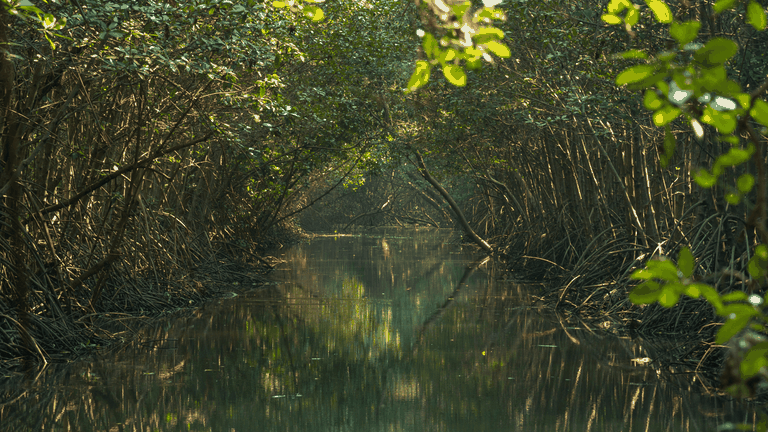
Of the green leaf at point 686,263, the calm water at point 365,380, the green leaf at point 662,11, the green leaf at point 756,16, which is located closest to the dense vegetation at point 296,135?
the green leaf at point 756,16

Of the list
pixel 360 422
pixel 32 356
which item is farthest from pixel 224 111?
pixel 360 422

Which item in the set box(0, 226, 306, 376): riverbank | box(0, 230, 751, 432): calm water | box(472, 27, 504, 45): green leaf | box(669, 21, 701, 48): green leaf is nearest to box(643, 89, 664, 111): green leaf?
box(669, 21, 701, 48): green leaf

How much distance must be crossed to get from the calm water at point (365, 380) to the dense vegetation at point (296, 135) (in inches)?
31.2

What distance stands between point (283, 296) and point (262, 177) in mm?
4379

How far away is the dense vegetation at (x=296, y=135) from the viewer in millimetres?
6090

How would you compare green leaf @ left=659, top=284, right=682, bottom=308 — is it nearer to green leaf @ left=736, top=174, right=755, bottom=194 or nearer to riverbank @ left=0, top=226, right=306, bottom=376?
green leaf @ left=736, top=174, right=755, bottom=194

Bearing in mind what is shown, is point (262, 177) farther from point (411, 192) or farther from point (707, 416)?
point (411, 192)

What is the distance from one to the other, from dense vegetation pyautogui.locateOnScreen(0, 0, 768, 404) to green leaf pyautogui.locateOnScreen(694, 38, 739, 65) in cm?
4

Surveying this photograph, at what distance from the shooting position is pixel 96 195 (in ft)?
27.2

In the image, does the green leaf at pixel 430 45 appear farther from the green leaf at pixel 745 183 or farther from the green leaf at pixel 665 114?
the green leaf at pixel 745 183

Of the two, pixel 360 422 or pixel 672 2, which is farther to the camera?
pixel 672 2

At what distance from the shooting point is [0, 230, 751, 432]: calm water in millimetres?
4699

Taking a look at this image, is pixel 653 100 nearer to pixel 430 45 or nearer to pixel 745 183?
pixel 745 183

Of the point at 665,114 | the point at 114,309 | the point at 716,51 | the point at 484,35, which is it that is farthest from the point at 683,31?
the point at 114,309
